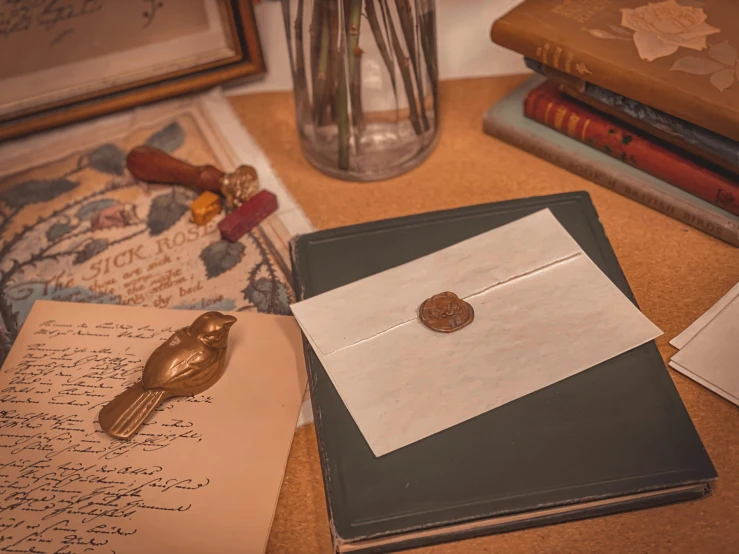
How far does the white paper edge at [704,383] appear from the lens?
2.34ft

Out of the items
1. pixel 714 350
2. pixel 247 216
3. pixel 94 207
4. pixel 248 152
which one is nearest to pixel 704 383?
pixel 714 350

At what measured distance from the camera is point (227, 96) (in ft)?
3.76

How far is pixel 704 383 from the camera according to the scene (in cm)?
73

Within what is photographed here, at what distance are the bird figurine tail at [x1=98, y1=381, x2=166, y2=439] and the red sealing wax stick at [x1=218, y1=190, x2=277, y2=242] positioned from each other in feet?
0.84

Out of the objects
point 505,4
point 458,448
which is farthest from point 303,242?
point 505,4

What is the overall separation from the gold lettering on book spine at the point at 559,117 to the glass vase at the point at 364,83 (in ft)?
0.53

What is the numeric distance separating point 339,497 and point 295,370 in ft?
0.56

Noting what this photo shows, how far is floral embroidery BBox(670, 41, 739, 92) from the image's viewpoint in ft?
2.67

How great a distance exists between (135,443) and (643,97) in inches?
26.5

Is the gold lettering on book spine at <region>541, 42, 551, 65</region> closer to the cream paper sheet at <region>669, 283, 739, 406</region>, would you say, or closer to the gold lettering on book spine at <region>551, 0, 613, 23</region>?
the gold lettering on book spine at <region>551, 0, 613, 23</region>

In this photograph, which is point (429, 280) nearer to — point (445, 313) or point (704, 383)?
point (445, 313)

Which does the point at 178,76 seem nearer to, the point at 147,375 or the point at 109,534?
the point at 147,375

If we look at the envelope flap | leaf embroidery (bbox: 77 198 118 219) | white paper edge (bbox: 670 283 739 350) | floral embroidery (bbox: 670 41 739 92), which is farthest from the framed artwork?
white paper edge (bbox: 670 283 739 350)

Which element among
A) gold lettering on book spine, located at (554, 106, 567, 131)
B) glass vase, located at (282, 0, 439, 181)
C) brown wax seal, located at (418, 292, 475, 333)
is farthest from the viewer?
gold lettering on book spine, located at (554, 106, 567, 131)
